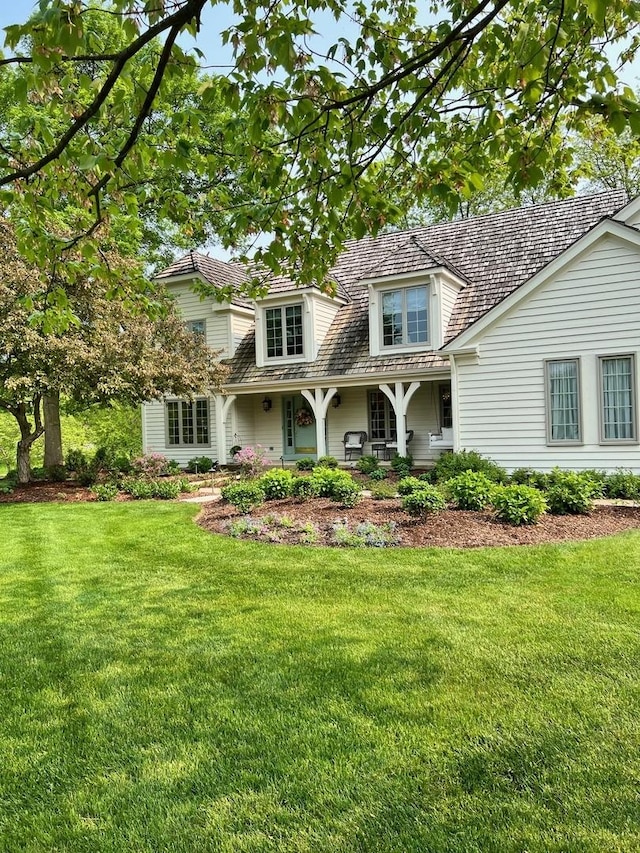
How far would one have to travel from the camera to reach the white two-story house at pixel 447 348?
11.5 metres

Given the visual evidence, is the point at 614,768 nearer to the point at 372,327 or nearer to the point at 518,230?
the point at 372,327

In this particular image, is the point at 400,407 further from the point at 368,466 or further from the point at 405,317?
the point at 405,317

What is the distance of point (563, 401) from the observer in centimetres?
1199

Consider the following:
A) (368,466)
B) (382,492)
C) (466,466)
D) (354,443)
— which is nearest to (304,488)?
(382,492)

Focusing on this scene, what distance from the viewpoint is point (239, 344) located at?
18.7 metres

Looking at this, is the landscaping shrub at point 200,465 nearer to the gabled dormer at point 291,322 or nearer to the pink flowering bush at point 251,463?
the pink flowering bush at point 251,463

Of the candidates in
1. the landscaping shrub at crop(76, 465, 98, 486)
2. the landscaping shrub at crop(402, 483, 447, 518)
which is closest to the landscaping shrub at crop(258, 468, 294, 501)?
the landscaping shrub at crop(402, 483, 447, 518)

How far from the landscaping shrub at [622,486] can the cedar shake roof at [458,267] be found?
501 cm

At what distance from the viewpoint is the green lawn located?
2387 millimetres

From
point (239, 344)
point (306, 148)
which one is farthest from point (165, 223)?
point (306, 148)

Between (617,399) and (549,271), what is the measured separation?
9.58ft

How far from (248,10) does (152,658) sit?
4.30 m

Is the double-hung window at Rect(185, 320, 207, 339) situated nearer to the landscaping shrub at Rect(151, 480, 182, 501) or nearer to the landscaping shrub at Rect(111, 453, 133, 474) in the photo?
the landscaping shrub at Rect(111, 453, 133, 474)

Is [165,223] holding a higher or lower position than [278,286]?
higher
